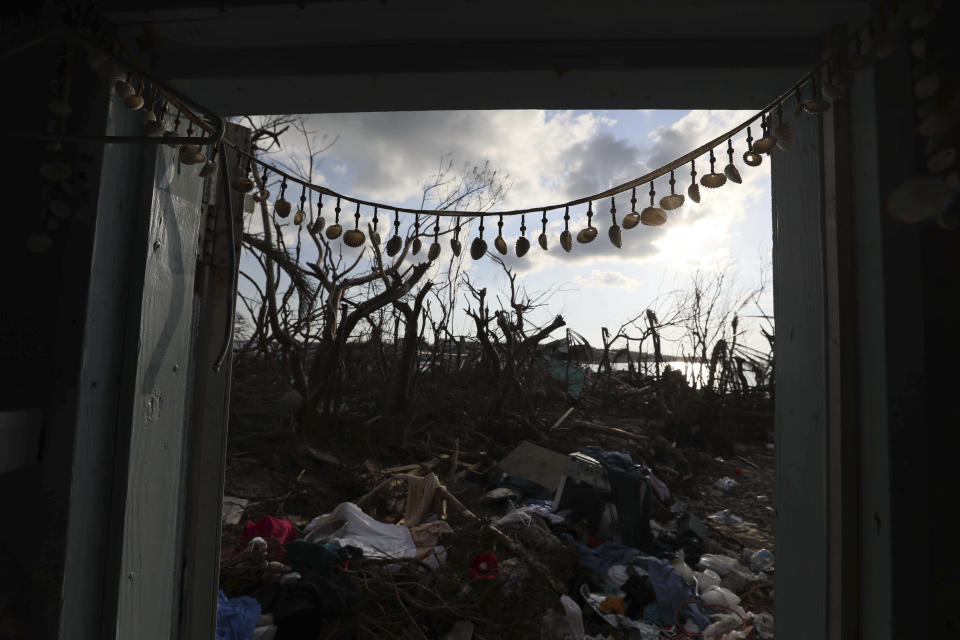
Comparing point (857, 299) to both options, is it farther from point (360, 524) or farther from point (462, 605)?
point (360, 524)

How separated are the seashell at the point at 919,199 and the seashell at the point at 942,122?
131 millimetres

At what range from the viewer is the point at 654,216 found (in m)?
1.10

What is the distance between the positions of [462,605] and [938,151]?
265 cm

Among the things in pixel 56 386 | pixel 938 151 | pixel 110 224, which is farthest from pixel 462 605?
pixel 938 151

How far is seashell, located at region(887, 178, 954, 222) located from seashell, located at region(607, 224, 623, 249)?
1.89ft

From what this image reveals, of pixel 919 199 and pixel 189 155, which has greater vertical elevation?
pixel 189 155

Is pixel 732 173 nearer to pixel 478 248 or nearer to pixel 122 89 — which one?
pixel 478 248

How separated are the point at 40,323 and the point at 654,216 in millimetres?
1337

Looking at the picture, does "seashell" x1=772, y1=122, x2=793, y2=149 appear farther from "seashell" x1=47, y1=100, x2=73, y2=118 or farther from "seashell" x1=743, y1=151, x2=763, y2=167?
"seashell" x1=47, y1=100, x2=73, y2=118

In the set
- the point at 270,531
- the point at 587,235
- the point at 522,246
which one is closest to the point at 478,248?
the point at 522,246

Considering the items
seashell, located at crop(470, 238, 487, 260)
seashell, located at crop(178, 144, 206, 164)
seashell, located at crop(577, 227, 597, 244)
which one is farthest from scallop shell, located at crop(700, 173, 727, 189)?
seashell, located at crop(178, 144, 206, 164)

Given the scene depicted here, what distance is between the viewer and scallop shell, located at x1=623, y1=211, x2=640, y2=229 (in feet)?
3.79

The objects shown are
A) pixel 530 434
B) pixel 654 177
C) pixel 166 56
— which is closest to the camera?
pixel 166 56

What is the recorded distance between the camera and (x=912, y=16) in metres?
0.74
